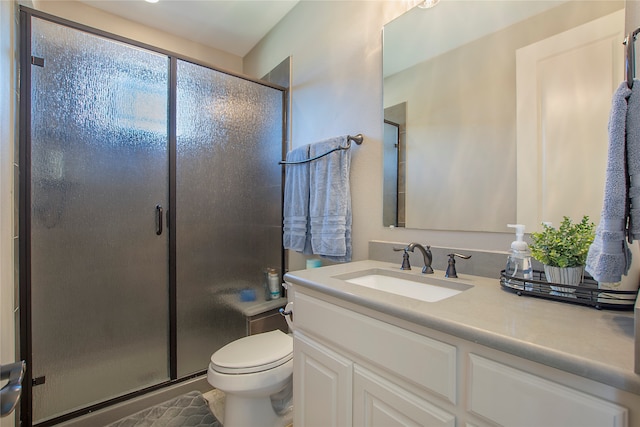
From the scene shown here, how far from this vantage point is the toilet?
128 centimetres

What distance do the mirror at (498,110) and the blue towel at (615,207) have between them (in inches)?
14.0

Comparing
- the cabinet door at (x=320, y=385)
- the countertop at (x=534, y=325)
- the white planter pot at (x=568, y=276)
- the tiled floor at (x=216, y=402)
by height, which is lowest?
the tiled floor at (x=216, y=402)

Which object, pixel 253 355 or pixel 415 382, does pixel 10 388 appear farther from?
pixel 253 355

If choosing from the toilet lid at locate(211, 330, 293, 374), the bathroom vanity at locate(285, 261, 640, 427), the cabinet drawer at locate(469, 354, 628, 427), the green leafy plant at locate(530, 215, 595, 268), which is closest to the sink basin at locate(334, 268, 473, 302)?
the bathroom vanity at locate(285, 261, 640, 427)

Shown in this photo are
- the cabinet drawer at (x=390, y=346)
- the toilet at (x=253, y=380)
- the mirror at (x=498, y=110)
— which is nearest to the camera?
the cabinet drawer at (x=390, y=346)

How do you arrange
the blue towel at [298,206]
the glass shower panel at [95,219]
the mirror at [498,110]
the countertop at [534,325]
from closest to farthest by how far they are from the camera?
the countertop at [534,325], the mirror at [498,110], the glass shower panel at [95,219], the blue towel at [298,206]

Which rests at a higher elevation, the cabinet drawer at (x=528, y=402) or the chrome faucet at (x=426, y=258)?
the chrome faucet at (x=426, y=258)

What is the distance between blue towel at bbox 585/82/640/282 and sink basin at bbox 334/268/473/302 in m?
0.42

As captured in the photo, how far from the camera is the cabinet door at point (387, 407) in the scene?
0.67m

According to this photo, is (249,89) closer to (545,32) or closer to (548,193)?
(545,32)

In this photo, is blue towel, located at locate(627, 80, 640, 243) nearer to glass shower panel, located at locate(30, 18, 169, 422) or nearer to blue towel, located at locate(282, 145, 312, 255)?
blue towel, located at locate(282, 145, 312, 255)

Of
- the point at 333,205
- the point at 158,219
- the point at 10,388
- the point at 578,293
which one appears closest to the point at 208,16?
the point at 158,219

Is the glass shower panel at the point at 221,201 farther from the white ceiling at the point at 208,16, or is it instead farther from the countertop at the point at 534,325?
the countertop at the point at 534,325

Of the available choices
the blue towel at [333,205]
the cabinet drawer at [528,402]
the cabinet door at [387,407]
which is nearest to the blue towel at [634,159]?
the cabinet drawer at [528,402]
